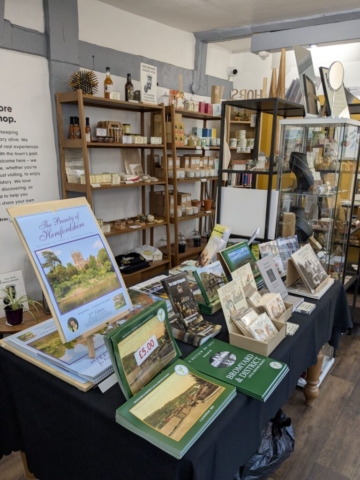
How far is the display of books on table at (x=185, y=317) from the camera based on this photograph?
1.44 meters

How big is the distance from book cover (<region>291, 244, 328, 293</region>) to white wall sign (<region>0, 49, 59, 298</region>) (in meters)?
2.17

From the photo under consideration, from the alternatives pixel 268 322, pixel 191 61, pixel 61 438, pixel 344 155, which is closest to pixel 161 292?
pixel 268 322

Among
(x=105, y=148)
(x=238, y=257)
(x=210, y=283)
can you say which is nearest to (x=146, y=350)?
(x=210, y=283)

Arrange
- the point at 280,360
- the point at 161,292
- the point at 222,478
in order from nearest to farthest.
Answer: the point at 222,478 → the point at 280,360 → the point at 161,292

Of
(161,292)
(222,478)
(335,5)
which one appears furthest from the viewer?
(335,5)

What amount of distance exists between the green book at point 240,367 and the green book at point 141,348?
105 mm

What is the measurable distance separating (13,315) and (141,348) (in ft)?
6.07

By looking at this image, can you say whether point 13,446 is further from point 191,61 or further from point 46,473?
point 191,61

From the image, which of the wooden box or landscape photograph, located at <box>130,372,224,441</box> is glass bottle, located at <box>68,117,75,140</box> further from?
landscape photograph, located at <box>130,372,224,441</box>

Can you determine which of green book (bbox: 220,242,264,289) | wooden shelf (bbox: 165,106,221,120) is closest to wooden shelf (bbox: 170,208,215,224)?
wooden shelf (bbox: 165,106,221,120)

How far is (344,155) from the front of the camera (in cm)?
257

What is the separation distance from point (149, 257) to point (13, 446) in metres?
2.52

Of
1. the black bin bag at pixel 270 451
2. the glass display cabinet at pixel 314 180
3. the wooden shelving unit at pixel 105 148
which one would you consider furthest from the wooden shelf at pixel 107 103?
the black bin bag at pixel 270 451

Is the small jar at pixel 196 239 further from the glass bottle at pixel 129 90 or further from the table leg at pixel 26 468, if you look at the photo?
the table leg at pixel 26 468
